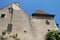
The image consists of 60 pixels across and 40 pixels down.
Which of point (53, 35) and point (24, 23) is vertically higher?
point (24, 23)

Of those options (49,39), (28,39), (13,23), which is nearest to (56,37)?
(49,39)

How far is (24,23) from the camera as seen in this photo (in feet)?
179

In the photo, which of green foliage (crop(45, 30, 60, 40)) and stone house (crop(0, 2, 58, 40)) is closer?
green foliage (crop(45, 30, 60, 40))

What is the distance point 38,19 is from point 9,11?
5984 mm

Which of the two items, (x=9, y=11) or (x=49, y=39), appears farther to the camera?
(x=9, y=11)

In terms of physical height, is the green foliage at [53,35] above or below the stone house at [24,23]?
below

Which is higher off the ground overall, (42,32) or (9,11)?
(9,11)

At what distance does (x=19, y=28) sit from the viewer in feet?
176

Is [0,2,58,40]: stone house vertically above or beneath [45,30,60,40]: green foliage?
above

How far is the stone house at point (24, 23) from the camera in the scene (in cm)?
5338

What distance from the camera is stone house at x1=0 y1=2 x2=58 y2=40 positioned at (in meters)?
53.4

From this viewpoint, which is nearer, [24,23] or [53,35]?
[53,35]

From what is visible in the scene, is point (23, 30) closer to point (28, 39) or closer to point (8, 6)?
point (28, 39)

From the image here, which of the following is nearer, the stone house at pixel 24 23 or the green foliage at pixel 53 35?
the green foliage at pixel 53 35
